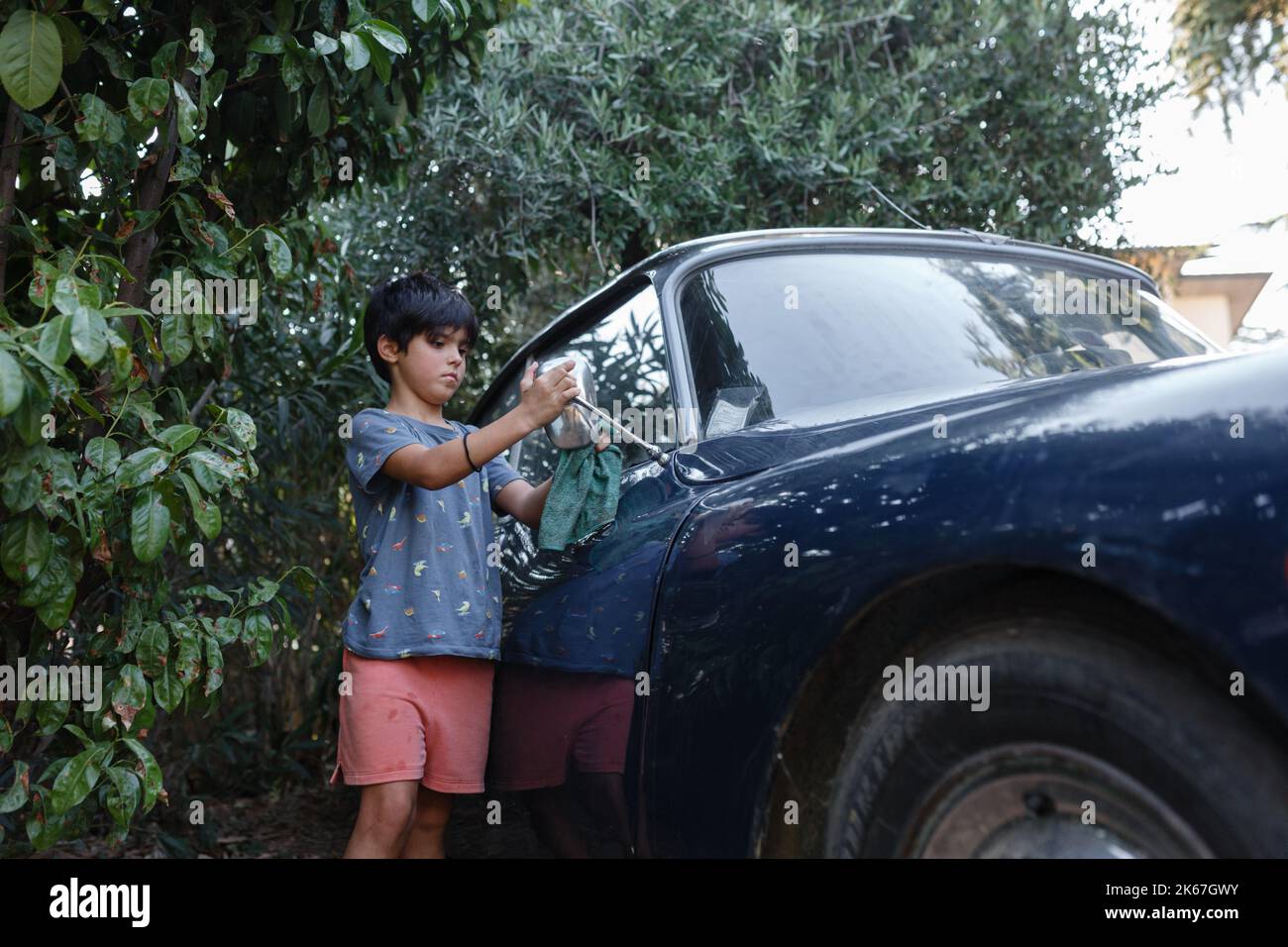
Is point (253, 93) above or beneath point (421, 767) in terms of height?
above

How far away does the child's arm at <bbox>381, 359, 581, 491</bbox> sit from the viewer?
2172 mm

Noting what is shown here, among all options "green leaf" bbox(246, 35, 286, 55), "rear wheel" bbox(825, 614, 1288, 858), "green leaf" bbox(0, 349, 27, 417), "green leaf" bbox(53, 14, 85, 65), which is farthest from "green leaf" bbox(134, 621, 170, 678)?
"rear wheel" bbox(825, 614, 1288, 858)

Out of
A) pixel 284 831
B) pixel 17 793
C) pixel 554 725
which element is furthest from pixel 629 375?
pixel 284 831

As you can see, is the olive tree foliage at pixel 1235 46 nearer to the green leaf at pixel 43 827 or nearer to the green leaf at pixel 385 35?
the green leaf at pixel 385 35

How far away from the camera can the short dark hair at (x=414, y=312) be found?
266 centimetres

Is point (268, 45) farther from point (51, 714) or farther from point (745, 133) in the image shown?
point (745, 133)

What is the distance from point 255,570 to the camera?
4.57 m

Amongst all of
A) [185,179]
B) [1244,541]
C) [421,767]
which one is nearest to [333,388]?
[185,179]

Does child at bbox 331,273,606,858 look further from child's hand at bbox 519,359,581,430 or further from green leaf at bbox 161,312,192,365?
green leaf at bbox 161,312,192,365

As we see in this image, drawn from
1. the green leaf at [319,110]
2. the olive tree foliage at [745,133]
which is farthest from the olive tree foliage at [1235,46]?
the green leaf at [319,110]

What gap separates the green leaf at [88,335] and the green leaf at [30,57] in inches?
18.7

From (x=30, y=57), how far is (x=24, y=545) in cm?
87

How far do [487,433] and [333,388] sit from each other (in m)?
2.54
